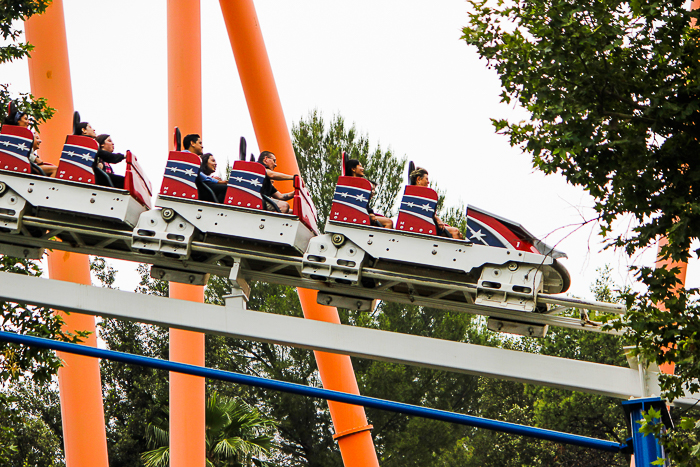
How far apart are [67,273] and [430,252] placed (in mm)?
5526

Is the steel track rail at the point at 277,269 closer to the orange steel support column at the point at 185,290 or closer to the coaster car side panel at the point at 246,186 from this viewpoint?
the coaster car side panel at the point at 246,186

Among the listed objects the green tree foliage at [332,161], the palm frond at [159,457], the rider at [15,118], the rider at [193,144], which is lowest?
the palm frond at [159,457]

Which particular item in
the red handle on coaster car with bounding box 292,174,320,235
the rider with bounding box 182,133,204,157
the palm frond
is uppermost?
the rider with bounding box 182,133,204,157

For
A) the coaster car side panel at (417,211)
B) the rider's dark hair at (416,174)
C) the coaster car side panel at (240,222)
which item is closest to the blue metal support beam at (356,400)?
the coaster car side panel at (240,222)

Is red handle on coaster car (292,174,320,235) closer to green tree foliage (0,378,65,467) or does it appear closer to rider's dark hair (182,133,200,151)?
rider's dark hair (182,133,200,151)

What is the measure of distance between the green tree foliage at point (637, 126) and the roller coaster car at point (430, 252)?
994 mm

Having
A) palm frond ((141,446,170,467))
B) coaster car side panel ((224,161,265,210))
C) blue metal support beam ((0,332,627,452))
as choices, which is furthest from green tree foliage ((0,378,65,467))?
blue metal support beam ((0,332,627,452))

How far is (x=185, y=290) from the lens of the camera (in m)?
9.28

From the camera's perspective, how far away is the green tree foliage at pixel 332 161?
24.3m

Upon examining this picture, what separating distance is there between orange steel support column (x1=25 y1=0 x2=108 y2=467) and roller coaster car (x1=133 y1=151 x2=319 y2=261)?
3.12m

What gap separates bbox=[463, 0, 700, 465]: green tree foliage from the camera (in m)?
4.90

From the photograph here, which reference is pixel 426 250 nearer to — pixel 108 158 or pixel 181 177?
pixel 181 177

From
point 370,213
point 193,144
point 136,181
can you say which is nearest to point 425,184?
point 370,213

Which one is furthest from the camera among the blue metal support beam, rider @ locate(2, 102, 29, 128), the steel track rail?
rider @ locate(2, 102, 29, 128)
